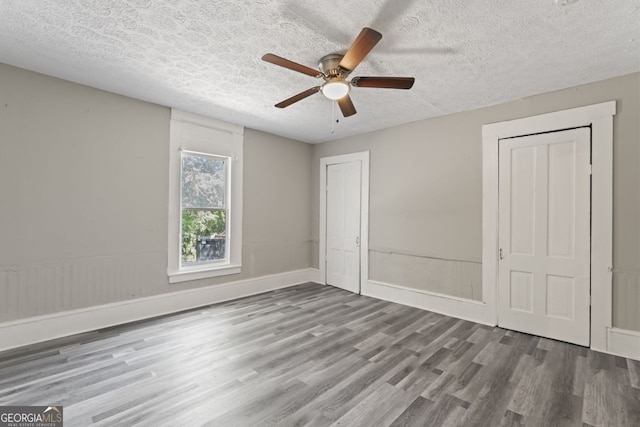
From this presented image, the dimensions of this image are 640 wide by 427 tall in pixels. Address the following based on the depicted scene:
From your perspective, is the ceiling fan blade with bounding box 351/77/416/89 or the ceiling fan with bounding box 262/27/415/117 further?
the ceiling fan blade with bounding box 351/77/416/89

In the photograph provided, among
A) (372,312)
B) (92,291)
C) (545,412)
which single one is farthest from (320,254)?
(545,412)

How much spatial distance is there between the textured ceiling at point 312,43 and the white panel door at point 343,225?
70.8 inches

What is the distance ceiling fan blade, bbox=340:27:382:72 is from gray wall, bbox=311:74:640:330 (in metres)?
2.27

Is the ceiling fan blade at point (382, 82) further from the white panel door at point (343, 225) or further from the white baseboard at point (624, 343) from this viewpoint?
the white baseboard at point (624, 343)

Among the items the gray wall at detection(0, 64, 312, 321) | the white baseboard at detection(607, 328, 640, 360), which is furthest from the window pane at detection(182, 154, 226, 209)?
the white baseboard at detection(607, 328, 640, 360)

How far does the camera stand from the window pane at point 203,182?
393 cm

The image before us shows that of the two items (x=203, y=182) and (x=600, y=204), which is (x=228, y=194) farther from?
(x=600, y=204)

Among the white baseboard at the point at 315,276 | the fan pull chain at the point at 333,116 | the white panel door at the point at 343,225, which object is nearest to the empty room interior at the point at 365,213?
the fan pull chain at the point at 333,116

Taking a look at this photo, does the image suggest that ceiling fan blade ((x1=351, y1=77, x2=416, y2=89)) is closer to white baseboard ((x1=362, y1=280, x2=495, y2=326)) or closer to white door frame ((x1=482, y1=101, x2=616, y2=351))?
white door frame ((x1=482, y1=101, x2=616, y2=351))

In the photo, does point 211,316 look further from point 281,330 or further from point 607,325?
point 607,325

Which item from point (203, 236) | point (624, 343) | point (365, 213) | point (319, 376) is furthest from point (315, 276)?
point (624, 343)

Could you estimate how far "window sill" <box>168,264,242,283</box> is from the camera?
3754 millimetres

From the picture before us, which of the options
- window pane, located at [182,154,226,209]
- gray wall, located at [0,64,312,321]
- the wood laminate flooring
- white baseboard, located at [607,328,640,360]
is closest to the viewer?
the wood laminate flooring

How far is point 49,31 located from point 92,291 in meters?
2.51
